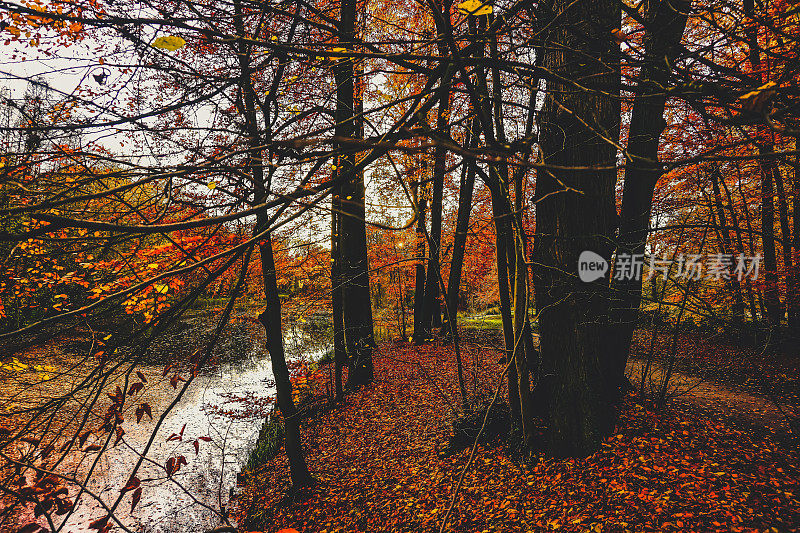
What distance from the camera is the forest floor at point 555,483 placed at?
3.11m

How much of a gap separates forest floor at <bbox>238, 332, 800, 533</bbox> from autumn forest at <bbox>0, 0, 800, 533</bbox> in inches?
1.2

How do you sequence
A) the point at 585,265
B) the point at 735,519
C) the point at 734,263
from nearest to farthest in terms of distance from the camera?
1. the point at 735,519
2. the point at 585,265
3. the point at 734,263

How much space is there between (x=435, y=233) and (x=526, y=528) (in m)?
9.74

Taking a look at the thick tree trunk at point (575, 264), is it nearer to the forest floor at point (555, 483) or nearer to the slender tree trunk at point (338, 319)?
the forest floor at point (555, 483)

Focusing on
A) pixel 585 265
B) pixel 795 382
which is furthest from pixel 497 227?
pixel 795 382

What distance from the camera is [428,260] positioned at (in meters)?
2.96

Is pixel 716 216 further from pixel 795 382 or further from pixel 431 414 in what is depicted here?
pixel 431 414

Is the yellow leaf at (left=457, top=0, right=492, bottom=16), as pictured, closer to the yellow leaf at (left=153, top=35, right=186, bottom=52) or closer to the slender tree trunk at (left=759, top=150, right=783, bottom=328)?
the yellow leaf at (left=153, top=35, right=186, bottom=52)

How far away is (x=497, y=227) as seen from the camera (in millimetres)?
3373

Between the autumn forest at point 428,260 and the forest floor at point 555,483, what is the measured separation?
0.10 ft

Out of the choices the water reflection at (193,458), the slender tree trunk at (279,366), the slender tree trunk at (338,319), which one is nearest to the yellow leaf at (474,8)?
the water reflection at (193,458)

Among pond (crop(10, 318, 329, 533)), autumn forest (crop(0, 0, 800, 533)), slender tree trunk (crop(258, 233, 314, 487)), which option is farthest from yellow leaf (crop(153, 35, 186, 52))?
slender tree trunk (crop(258, 233, 314, 487))

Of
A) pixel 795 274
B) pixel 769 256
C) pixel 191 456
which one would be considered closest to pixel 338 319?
pixel 191 456

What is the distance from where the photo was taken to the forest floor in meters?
3.11
